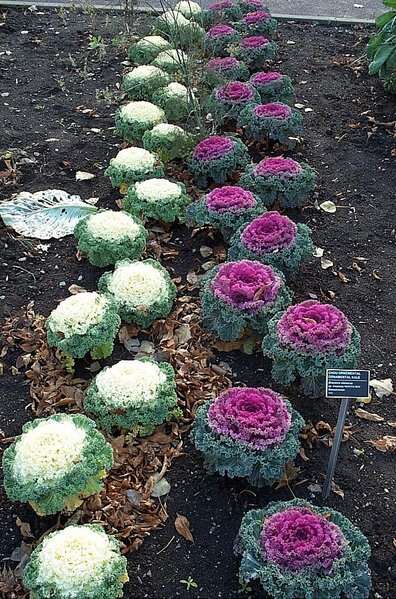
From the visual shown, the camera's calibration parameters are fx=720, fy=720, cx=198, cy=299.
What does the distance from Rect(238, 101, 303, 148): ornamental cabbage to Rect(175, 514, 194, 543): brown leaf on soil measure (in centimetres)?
301

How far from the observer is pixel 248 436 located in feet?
9.09

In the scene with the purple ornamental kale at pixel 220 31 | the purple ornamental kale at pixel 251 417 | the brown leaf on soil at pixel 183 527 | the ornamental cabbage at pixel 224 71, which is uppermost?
the purple ornamental kale at pixel 220 31

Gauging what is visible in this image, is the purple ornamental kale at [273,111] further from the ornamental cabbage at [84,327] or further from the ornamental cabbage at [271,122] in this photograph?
the ornamental cabbage at [84,327]

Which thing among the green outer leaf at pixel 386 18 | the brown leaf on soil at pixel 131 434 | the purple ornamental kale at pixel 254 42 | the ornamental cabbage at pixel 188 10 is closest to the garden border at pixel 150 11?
the ornamental cabbage at pixel 188 10

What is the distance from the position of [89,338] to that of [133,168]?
5.31 feet

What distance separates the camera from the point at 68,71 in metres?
6.52

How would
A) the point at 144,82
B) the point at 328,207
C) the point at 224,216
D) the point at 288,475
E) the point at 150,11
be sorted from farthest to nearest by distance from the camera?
the point at 150,11
the point at 144,82
the point at 328,207
the point at 224,216
the point at 288,475

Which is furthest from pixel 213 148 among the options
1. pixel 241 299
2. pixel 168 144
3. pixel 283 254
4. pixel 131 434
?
pixel 131 434

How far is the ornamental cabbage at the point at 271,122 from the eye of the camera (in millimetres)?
4949

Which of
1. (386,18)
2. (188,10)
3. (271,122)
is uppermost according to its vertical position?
(386,18)

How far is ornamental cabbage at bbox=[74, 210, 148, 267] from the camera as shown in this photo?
12.9ft

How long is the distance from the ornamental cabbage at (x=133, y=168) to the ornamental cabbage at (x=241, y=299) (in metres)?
1.26

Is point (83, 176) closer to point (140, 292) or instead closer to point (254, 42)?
point (140, 292)

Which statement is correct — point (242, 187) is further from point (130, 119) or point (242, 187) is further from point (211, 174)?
point (130, 119)
